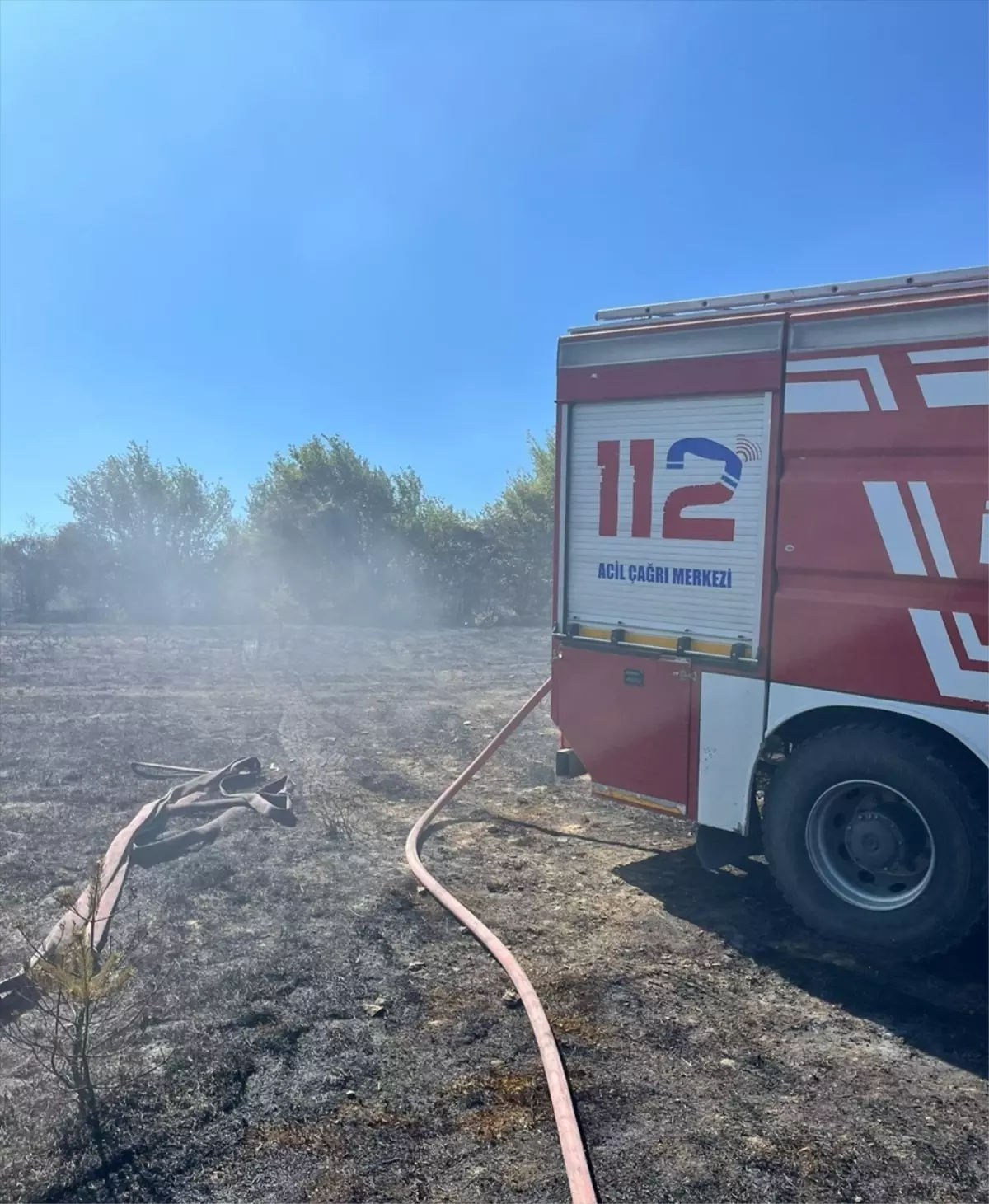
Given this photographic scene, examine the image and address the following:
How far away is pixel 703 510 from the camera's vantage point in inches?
210

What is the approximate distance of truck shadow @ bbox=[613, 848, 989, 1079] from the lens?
398 cm

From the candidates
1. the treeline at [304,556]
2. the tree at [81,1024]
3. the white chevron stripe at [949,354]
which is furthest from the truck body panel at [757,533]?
the treeline at [304,556]

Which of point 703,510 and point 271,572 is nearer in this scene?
point 703,510

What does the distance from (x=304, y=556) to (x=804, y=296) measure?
22.6 meters

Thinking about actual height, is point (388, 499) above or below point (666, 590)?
above

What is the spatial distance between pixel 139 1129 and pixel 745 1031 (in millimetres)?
2481

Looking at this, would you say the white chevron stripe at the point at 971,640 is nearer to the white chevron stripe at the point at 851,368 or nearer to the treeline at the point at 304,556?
the white chevron stripe at the point at 851,368

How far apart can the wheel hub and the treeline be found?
19.1 m

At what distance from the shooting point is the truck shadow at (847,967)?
13.0 ft

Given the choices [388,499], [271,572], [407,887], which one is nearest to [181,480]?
[271,572]

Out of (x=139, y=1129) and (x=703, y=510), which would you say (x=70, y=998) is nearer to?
(x=139, y=1129)

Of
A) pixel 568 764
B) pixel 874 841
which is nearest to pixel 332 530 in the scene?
pixel 568 764

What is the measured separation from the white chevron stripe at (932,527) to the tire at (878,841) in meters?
0.89

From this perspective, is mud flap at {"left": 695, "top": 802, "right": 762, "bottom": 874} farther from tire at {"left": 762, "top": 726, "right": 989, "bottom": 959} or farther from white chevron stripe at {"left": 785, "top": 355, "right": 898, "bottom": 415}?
white chevron stripe at {"left": 785, "top": 355, "right": 898, "bottom": 415}
